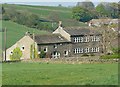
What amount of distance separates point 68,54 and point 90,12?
76.7m

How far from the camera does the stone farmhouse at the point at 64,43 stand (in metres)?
72.8

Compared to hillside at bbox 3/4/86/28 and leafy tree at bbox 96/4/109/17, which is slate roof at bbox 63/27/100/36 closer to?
hillside at bbox 3/4/86/28

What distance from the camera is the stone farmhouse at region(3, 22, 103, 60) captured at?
239ft

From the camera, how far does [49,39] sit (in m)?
74.4

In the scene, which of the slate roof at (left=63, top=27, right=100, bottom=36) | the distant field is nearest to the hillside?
the distant field

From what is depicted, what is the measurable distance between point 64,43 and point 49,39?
3307 millimetres

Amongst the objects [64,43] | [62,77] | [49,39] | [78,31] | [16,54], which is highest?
[78,31]

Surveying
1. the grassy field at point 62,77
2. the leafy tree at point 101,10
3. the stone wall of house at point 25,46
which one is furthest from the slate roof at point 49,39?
the leafy tree at point 101,10

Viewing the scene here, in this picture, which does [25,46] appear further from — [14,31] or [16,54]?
[14,31]

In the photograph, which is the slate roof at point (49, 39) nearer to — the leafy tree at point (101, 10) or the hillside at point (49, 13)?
the hillside at point (49, 13)

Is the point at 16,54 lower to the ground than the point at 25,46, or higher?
lower

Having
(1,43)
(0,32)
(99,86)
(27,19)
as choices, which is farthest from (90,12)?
(99,86)

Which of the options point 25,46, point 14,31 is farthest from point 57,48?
point 14,31

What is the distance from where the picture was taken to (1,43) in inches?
3278
